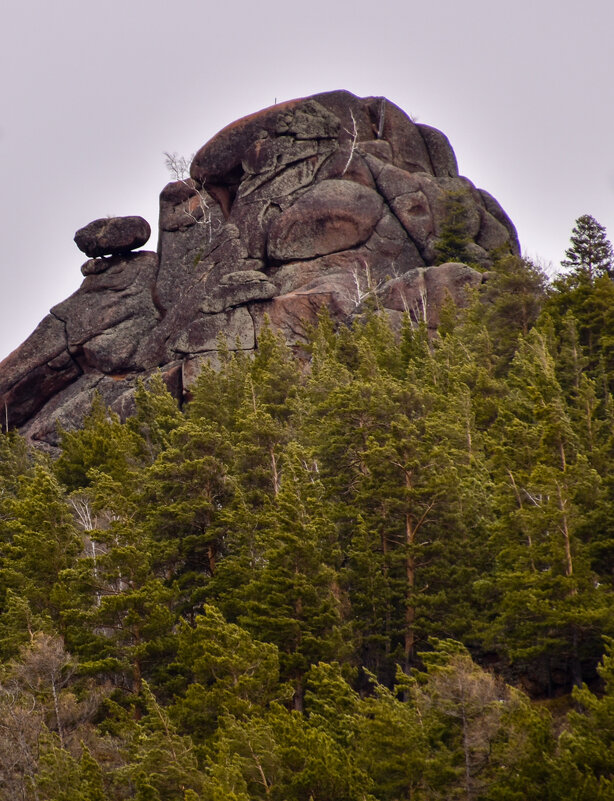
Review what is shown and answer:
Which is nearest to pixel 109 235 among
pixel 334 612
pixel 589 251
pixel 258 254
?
pixel 258 254

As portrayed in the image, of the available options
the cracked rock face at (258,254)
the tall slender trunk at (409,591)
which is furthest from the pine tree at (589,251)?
the tall slender trunk at (409,591)

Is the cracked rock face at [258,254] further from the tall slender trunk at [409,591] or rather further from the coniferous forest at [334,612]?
the tall slender trunk at [409,591]

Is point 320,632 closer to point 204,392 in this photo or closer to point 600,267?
point 204,392

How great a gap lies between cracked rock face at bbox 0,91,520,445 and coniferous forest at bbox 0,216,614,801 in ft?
71.7

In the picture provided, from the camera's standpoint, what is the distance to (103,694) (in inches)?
1011

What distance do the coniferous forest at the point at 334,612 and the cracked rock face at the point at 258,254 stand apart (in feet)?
71.7

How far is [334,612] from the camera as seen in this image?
26.2 m

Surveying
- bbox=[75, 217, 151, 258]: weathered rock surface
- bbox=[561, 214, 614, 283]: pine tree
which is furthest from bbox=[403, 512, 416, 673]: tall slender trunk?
bbox=[75, 217, 151, 258]: weathered rock surface

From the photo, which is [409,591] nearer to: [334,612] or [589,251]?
[334,612]

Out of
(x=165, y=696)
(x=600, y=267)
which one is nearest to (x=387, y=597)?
(x=165, y=696)

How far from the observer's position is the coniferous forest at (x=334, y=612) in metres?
18.8

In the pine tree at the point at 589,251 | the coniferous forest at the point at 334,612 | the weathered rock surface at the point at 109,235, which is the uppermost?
the weathered rock surface at the point at 109,235

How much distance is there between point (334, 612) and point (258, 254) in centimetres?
4246

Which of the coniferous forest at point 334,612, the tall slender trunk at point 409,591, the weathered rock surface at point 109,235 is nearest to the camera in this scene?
the coniferous forest at point 334,612
